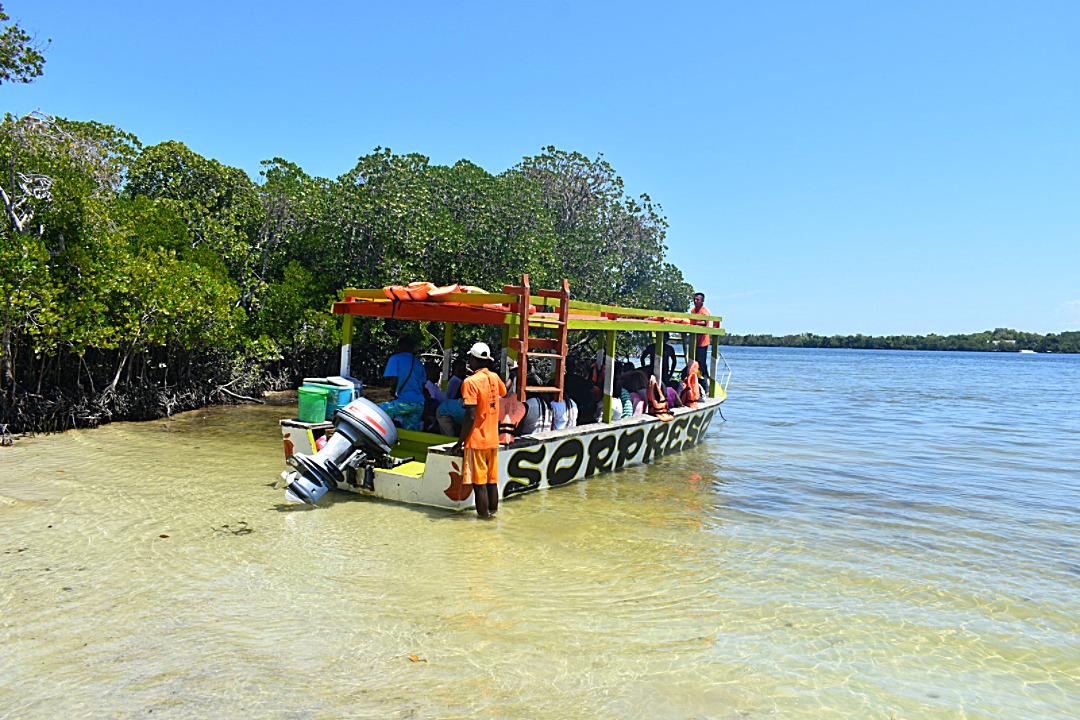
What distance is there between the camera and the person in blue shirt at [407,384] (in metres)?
8.56

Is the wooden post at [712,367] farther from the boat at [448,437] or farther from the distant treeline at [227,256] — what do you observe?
the distant treeline at [227,256]

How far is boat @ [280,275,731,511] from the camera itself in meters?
7.28

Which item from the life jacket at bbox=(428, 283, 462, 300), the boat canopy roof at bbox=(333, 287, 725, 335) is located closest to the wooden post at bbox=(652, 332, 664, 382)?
the boat canopy roof at bbox=(333, 287, 725, 335)

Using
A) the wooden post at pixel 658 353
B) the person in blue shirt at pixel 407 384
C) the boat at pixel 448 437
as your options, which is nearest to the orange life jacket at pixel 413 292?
the boat at pixel 448 437

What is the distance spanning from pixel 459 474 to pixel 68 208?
304 inches

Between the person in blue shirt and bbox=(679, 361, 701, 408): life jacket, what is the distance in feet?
16.6

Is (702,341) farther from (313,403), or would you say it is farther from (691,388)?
(313,403)

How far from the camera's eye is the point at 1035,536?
7895 millimetres

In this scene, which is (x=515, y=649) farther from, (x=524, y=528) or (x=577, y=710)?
(x=524, y=528)

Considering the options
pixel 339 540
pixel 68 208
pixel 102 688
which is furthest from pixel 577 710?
pixel 68 208

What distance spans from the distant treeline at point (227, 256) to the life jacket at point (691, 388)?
552 cm

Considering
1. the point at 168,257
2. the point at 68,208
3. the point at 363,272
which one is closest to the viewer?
the point at 68,208

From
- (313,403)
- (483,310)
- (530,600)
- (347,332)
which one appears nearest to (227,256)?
(347,332)

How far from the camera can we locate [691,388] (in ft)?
39.8
